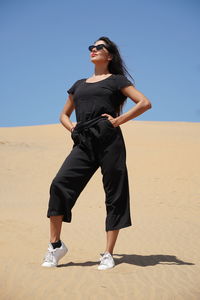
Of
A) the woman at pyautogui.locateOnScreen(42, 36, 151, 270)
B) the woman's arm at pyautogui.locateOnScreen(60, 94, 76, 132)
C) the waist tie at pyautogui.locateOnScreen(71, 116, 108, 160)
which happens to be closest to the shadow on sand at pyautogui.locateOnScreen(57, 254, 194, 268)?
the woman at pyautogui.locateOnScreen(42, 36, 151, 270)

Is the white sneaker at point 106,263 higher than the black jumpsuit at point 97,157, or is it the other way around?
the black jumpsuit at point 97,157

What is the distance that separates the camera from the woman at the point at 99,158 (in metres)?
4.77

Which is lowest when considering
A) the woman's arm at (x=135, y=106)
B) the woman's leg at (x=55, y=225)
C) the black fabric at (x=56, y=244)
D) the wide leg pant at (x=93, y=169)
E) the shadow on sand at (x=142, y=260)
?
the shadow on sand at (x=142, y=260)

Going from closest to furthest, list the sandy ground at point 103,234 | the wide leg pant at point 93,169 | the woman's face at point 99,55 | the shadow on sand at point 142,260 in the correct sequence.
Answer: the sandy ground at point 103,234, the wide leg pant at point 93,169, the woman's face at point 99,55, the shadow on sand at point 142,260

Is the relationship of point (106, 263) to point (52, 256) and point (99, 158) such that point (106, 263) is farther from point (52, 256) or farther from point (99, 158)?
point (99, 158)

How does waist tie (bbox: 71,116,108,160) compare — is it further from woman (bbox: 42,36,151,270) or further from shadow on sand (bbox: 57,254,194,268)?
shadow on sand (bbox: 57,254,194,268)

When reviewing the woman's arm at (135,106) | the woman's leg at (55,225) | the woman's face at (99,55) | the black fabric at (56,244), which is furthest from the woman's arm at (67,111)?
the black fabric at (56,244)

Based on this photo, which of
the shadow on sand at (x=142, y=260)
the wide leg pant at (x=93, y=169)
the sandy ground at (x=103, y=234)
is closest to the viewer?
the sandy ground at (x=103, y=234)

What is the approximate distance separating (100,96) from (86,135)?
0.42 meters

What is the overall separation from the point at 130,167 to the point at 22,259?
13632 millimetres

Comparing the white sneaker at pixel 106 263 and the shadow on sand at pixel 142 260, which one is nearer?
the white sneaker at pixel 106 263

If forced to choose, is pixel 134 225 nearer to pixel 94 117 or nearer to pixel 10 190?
pixel 94 117

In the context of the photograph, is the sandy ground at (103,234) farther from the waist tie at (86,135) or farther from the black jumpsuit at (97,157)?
the waist tie at (86,135)

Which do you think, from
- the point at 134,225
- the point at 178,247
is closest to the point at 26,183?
the point at 134,225
